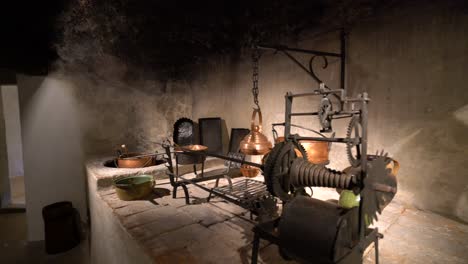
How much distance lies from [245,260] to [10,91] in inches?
397

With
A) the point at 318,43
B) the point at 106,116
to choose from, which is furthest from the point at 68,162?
the point at 318,43

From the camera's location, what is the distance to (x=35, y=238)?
465cm

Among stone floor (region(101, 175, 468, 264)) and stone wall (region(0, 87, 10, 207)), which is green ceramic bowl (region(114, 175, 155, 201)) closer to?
stone floor (region(101, 175, 468, 264))

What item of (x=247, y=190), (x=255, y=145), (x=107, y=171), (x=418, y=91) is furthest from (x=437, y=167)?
(x=107, y=171)

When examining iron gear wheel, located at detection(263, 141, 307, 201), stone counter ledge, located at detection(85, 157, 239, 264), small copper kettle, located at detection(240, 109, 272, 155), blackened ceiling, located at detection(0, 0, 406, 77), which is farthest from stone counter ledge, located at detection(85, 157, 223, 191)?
iron gear wheel, located at detection(263, 141, 307, 201)

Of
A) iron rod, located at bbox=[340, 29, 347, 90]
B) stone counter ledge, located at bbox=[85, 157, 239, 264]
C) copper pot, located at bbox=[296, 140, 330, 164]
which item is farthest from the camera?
iron rod, located at bbox=[340, 29, 347, 90]

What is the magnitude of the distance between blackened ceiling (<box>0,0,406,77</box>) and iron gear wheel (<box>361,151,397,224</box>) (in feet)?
7.75

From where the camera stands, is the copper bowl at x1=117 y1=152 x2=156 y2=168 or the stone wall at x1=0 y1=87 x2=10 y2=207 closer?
the copper bowl at x1=117 y1=152 x2=156 y2=168

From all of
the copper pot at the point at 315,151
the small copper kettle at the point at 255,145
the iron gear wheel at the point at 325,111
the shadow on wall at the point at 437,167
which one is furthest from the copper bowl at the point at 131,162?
the shadow on wall at the point at 437,167

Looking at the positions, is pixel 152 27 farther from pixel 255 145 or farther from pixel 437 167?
pixel 437 167

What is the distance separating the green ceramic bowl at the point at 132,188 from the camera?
3221mm

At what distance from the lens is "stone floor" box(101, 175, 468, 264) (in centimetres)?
205

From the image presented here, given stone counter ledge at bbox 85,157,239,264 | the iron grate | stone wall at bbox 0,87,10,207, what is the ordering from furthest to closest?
stone wall at bbox 0,87,10,207, the iron grate, stone counter ledge at bbox 85,157,239,264

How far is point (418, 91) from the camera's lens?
2758mm
